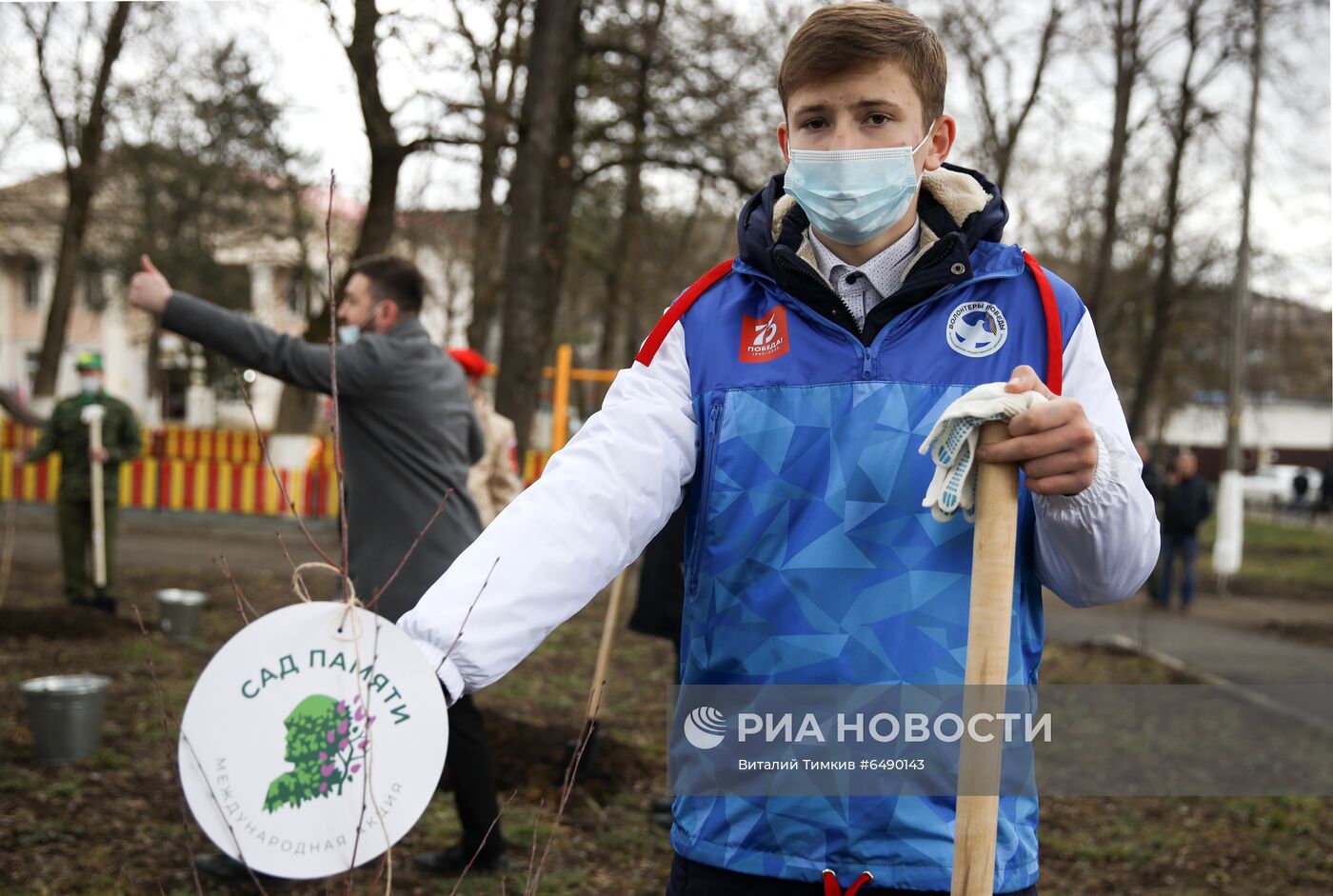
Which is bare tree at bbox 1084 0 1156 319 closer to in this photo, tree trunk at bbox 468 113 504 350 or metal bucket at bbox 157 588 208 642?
tree trunk at bbox 468 113 504 350

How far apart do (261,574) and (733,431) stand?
12.8 meters

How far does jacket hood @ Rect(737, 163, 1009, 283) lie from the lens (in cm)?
194

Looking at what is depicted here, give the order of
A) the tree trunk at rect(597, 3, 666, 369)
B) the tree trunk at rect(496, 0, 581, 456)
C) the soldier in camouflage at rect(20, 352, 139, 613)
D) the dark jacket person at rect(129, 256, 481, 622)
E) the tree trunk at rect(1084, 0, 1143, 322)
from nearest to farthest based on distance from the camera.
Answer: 1. the dark jacket person at rect(129, 256, 481, 622)
2. the soldier in camouflage at rect(20, 352, 139, 613)
3. the tree trunk at rect(496, 0, 581, 456)
4. the tree trunk at rect(597, 3, 666, 369)
5. the tree trunk at rect(1084, 0, 1143, 322)

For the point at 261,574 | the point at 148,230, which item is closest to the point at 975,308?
the point at 261,574

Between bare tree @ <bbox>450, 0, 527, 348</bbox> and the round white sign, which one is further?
bare tree @ <bbox>450, 0, 527, 348</bbox>

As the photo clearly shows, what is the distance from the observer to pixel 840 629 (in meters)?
1.77

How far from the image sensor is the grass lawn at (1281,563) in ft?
59.9

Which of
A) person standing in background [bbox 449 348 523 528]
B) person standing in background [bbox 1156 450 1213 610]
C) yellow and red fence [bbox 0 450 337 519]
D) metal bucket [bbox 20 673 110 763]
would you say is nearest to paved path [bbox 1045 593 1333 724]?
person standing in background [bbox 1156 450 1213 610]

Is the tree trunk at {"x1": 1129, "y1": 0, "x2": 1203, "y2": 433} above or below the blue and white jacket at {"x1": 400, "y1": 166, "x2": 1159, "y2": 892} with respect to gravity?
above

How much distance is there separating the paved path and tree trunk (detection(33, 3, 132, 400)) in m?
12.6

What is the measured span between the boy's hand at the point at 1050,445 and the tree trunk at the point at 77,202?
1586 centimetres

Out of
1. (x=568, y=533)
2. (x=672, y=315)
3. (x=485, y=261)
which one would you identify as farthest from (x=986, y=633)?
(x=485, y=261)

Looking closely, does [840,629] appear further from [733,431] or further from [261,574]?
[261,574]

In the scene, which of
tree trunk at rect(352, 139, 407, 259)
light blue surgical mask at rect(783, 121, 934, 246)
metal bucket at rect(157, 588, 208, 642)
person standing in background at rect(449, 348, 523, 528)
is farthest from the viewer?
tree trunk at rect(352, 139, 407, 259)
